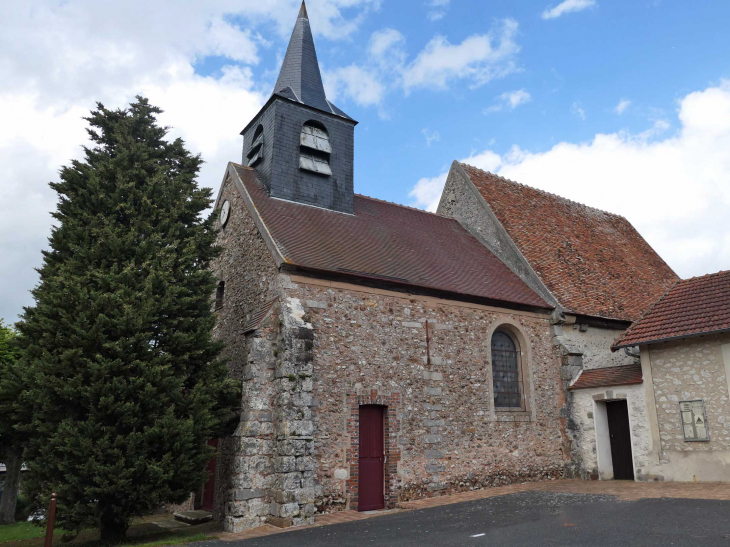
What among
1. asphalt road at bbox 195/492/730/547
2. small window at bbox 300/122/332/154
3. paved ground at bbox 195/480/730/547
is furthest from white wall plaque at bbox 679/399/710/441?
small window at bbox 300/122/332/154

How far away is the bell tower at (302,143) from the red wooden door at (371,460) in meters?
5.69

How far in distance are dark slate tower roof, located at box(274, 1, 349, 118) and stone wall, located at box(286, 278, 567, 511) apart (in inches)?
245

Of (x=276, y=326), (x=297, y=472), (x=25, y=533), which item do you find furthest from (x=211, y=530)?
(x=25, y=533)

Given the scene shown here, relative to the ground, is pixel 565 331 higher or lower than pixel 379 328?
higher

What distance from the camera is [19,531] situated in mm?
13273

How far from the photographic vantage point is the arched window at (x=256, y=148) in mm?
13744

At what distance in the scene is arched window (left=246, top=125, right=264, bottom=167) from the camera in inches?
541

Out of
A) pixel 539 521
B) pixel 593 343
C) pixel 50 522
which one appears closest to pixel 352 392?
pixel 539 521

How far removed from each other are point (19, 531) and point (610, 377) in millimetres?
14854

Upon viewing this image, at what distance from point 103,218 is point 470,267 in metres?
8.48

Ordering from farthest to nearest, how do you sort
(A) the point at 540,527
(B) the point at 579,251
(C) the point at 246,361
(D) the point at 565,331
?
(B) the point at 579,251, (D) the point at 565,331, (C) the point at 246,361, (A) the point at 540,527

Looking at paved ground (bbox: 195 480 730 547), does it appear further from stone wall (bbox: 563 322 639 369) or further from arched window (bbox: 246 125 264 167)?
arched window (bbox: 246 125 264 167)

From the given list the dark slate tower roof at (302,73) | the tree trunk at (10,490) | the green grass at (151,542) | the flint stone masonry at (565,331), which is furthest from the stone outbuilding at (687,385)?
the tree trunk at (10,490)

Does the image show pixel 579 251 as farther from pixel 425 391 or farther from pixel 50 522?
pixel 50 522
